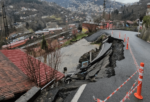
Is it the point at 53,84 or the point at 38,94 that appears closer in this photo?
the point at 38,94

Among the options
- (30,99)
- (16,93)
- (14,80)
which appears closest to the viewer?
(30,99)

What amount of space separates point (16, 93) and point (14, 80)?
3.72 ft

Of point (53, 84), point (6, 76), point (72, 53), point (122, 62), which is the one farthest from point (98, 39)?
point (6, 76)

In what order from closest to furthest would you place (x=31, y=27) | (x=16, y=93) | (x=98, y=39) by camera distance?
(x=16, y=93)
(x=98, y=39)
(x=31, y=27)

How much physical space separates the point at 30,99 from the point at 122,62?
5874 millimetres

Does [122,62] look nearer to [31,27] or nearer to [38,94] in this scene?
[38,94]

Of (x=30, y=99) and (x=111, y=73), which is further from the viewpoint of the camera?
(x=111, y=73)

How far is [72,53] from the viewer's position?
795 inches

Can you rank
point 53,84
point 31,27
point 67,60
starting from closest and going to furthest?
point 53,84
point 67,60
point 31,27

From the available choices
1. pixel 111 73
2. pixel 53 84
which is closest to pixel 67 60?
pixel 53 84

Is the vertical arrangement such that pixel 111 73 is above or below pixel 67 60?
above

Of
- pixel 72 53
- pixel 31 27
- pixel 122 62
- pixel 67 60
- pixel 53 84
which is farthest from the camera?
pixel 31 27

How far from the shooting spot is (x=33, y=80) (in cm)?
650

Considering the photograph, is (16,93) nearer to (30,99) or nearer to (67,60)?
(30,99)
